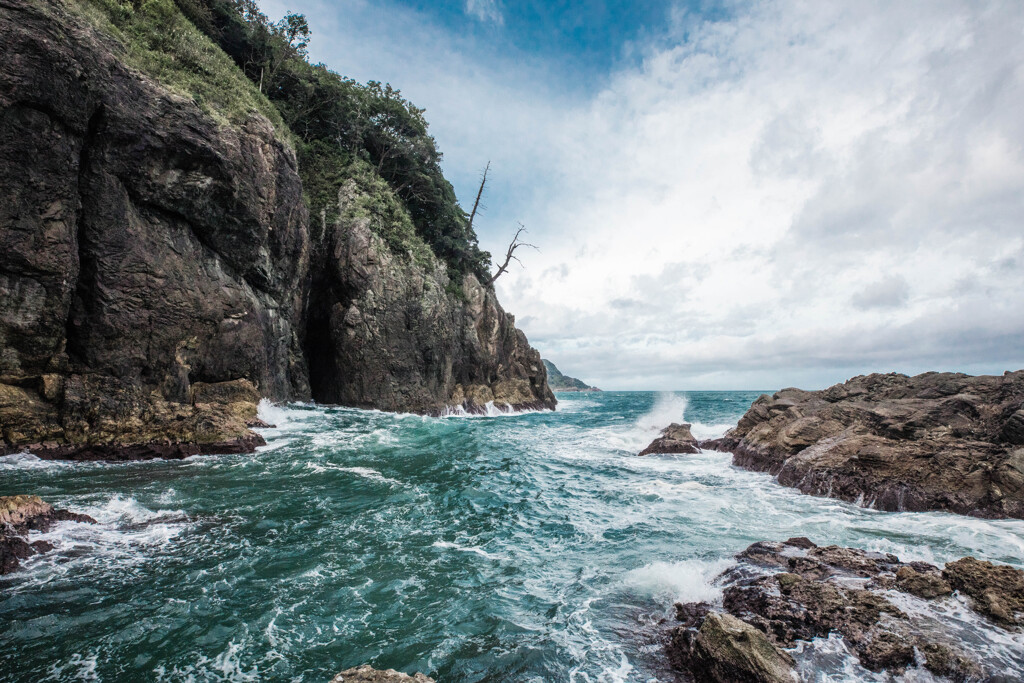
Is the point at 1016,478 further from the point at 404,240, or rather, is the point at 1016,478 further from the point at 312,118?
the point at 312,118

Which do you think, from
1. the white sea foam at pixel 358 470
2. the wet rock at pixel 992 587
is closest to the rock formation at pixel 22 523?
the white sea foam at pixel 358 470

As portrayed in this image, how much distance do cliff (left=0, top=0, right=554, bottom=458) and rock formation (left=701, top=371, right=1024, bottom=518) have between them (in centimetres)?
1615

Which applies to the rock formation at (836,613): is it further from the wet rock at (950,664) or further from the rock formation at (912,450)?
the rock formation at (912,450)

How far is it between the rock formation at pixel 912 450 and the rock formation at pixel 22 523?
14994mm

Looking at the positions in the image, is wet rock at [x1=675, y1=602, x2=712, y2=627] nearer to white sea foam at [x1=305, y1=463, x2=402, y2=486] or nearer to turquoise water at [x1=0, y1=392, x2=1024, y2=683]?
turquoise water at [x1=0, y1=392, x2=1024, y2=683]

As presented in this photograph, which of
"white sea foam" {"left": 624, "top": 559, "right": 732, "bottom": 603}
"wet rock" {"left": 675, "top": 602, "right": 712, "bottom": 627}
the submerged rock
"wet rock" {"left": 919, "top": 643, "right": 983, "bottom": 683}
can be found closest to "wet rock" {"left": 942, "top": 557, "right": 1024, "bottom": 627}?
"wet rock" {"left": 919, "top": 643, "right": 983, "bottom": 683}

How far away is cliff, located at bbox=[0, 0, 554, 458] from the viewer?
37.3 ft

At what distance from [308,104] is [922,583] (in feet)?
121

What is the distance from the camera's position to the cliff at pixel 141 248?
11375 mm

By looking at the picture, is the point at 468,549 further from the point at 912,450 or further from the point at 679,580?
the point at 912,450

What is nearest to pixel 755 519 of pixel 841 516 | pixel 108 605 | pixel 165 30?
pixel 841 516

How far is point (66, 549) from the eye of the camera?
6180 mm

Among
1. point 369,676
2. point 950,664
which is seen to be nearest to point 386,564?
point 369,676

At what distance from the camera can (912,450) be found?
35.6 ft
